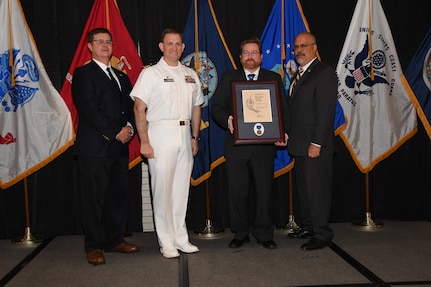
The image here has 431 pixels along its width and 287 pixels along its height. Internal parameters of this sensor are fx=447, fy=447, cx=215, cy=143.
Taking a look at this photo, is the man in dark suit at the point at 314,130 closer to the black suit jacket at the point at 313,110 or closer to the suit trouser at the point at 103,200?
the black suit jacket at the point at 313,110

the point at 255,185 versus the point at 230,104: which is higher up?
the point at 230,104

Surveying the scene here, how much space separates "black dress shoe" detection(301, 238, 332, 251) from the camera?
12.2ft

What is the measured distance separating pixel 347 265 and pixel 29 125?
122 inches

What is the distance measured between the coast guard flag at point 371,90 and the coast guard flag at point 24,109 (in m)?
2.79

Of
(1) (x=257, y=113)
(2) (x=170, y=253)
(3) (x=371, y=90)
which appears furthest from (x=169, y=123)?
(3) (x=371, y=90)

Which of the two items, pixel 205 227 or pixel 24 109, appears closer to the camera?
pixel 24 109

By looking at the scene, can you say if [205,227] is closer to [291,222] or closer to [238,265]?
[291,222]

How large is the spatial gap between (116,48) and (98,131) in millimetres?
1142

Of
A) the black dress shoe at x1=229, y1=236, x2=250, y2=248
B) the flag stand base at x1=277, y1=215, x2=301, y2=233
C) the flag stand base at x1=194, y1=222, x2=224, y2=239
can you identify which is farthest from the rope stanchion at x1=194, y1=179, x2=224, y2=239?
the flag stand base at x1=277, y1=215, x2=301, y2=233

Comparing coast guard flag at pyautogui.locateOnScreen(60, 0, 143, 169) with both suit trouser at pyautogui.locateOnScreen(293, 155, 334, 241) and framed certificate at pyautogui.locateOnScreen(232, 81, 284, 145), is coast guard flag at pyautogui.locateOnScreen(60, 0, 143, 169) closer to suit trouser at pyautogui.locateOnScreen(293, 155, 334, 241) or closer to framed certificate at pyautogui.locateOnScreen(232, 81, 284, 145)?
framed certificate at pyautogui.locateOnScreen(232, 81, 284, 145)

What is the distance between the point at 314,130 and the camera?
368 cm

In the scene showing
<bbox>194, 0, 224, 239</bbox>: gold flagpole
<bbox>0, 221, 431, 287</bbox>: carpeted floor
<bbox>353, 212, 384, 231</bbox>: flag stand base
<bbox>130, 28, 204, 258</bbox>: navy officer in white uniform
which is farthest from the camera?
<bbox>353, 212, 384, 231</bbox>: flag stand base

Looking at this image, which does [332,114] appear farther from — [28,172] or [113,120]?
[28,172]

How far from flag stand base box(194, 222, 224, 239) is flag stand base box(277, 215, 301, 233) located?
2.02ft
